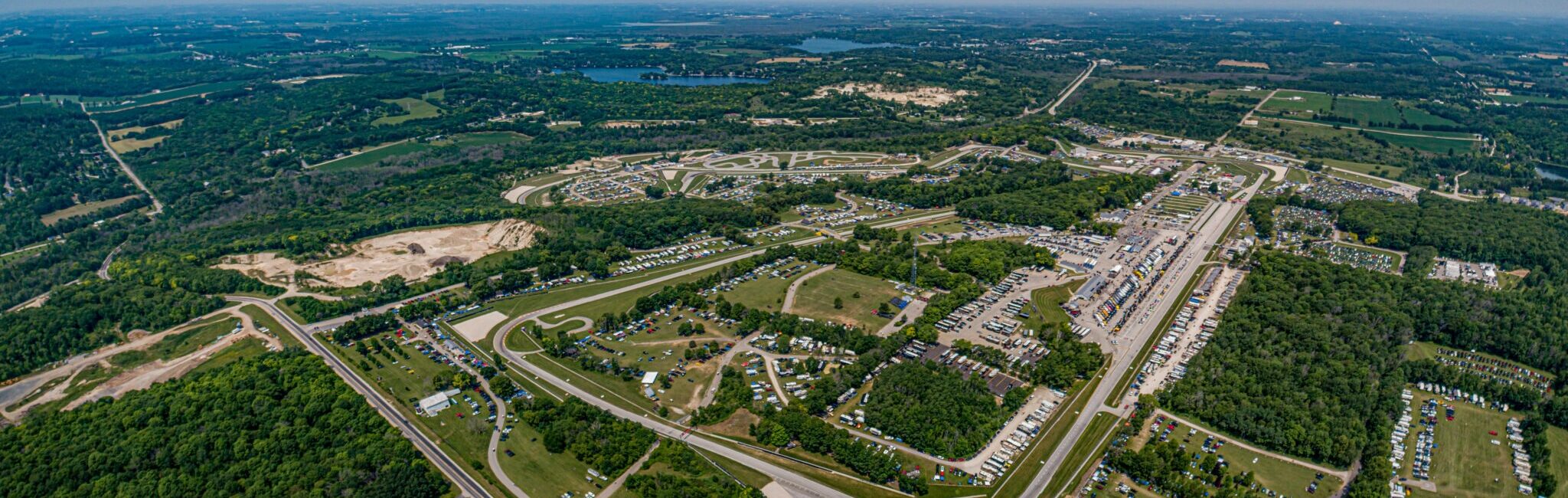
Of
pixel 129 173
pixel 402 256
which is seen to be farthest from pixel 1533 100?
pixel 129 173

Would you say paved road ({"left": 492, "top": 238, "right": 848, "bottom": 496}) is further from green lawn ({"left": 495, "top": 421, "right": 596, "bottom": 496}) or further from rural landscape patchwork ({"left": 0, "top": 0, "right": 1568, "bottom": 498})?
green lawn ({"left": 495, "top": 421, "right": 596, "bottom": 496})

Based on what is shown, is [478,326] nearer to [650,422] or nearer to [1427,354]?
[650,422]

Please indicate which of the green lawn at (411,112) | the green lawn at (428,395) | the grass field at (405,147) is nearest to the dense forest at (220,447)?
the green lawn at (428,395)

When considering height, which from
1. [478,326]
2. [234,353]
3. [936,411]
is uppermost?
[936,411]

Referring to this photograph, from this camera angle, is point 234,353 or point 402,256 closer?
point 234,353

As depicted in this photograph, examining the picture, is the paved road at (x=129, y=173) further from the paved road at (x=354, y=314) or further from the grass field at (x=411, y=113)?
the paved road at (x=354, y=314)

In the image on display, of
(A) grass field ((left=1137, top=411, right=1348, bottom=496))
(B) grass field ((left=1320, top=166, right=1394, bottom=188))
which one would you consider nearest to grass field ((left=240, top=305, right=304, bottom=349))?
(A) grass field ((left=1137, top=411, right=1348, bottom=496))
